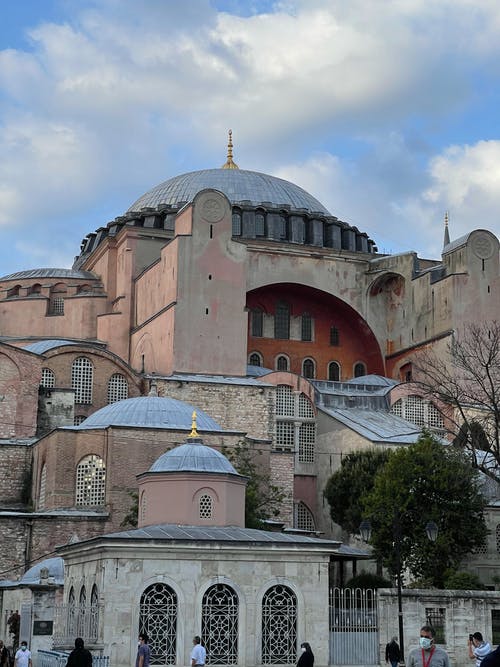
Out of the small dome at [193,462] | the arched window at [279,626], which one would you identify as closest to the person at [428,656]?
the arched window at [279,626]

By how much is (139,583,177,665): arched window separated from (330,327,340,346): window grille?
2851 centimetres

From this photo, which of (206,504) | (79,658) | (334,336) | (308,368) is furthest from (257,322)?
(79,658)

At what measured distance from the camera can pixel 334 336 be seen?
5056 centimetres

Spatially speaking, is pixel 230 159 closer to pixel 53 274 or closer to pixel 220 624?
pixel 53 274

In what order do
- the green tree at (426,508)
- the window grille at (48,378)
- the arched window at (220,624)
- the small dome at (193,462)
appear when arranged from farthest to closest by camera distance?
1. the window grille at (48,378)
2. the green tree at (426,508)
3. the small dome at (193,462)
4. the arched window at (220,624)

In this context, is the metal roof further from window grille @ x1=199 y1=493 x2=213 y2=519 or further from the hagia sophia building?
window grille @ x1=199 y1=493 x2=213 y2=519

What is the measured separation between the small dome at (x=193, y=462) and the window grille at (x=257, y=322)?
21.2 metres

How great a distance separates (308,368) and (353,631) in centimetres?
2638

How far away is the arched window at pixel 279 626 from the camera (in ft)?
75.0

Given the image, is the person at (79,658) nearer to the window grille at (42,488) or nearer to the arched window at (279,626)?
the arched window at (279,626)

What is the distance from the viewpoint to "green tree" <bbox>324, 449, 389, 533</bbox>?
36.5 meters

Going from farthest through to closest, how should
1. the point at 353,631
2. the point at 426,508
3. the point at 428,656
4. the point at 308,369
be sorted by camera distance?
the point at 308,369 → the point at 426,508 → the point at 353,631 → the point at 428,656

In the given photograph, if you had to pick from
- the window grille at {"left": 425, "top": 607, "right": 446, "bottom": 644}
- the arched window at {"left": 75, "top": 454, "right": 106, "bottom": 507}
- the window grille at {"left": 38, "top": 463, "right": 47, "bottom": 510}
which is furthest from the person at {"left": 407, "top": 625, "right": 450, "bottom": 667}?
the window grille at {"left": 38, "top": 463, "right": 47, "bottom": 510}

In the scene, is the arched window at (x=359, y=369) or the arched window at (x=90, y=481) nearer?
the arched window at (x=90, y=481)
